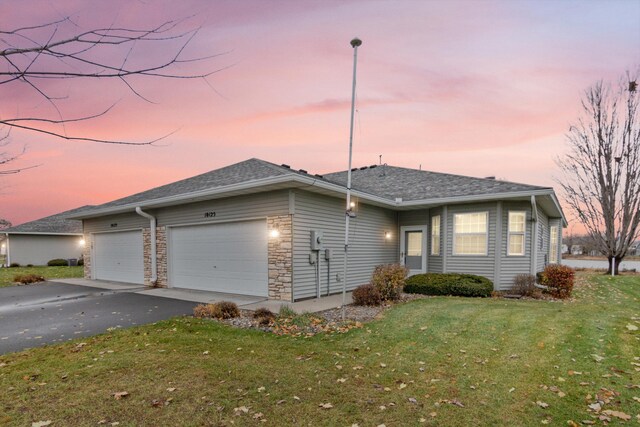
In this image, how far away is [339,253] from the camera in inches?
421

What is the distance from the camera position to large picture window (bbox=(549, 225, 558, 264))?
678 inches

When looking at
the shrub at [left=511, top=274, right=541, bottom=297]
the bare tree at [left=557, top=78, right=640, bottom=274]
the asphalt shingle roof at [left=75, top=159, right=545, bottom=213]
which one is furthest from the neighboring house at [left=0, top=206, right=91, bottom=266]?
the bare tree at [left=557, top=78, right=640, bottom=274]

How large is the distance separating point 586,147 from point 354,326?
18.8 meters

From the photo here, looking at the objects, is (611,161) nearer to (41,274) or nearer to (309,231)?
(309,231)

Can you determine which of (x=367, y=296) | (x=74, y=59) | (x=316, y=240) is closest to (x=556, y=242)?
(x=367, y=296)

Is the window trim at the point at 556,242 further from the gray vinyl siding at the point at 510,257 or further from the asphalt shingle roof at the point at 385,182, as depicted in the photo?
the gray vinyl siding at the point at 510,257

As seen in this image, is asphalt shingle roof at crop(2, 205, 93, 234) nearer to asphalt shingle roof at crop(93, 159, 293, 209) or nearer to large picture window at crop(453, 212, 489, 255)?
asphalt shingle roof at crop(93, 159, 293, 209)

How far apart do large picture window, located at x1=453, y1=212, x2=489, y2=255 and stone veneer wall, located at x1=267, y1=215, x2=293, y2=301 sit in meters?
6.22

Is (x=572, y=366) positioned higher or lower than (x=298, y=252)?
lower

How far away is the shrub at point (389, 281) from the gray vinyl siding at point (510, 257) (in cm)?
418

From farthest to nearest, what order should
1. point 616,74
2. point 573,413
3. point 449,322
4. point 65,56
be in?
point 616,74 < point 449,322 < point 573,413 < point 65,56

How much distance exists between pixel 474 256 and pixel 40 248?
3248 cm

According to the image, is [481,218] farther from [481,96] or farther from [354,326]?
[354,326]

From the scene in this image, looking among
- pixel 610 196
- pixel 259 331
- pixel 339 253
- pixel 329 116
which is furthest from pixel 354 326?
pixel 610 196
